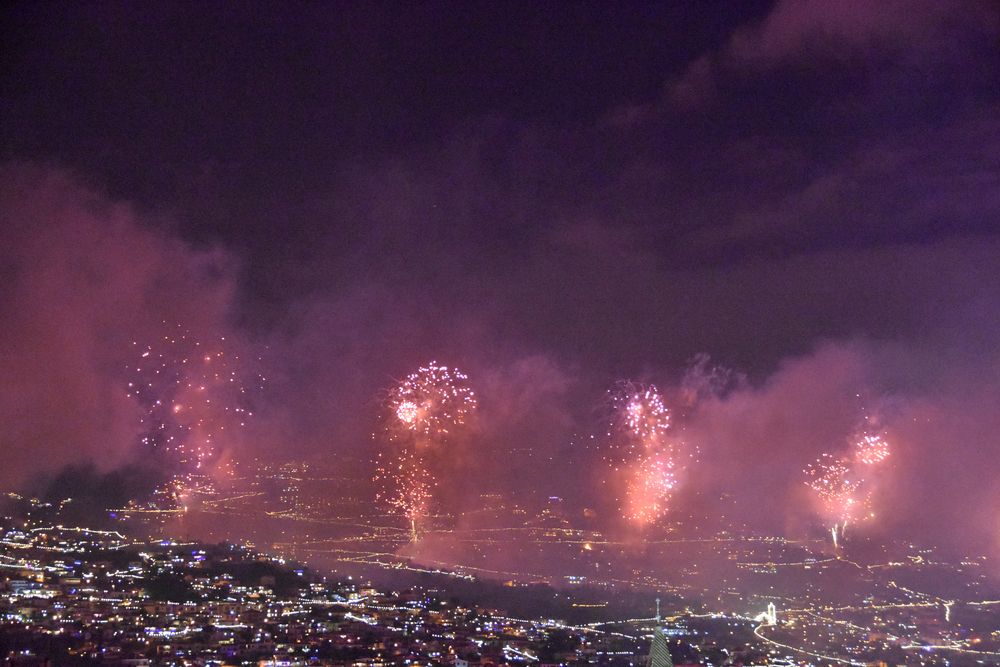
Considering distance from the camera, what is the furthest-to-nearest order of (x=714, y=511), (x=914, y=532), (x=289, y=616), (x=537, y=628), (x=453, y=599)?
(x=714, y=511), (x=914, y=532), (x=453, y=599), (x=537, y=628), (x=289, y=616)

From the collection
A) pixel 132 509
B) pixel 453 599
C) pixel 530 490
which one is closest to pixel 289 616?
pixel 453 599

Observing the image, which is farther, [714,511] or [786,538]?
[714,511]

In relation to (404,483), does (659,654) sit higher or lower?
lower

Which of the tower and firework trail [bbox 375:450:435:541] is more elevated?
firework trail [bbox 375:450:435:541]

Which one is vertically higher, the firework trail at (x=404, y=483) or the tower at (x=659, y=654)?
the firework trail at (x=404, y=483)

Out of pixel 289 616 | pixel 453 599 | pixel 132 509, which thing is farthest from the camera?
pixel 132 509

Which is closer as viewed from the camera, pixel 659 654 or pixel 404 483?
pixel 659 654

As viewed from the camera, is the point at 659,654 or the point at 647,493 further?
A: the point at 647,493

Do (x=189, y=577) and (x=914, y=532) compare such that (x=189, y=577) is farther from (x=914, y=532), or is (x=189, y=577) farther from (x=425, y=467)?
(x=914, y=532)

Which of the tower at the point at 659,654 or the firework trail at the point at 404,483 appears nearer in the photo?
the tower at the point at 659,654

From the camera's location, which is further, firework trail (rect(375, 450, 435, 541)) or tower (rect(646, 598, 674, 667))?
firework trail (rect(375, 450, 435, 541))

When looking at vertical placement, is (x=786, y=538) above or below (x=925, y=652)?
above
